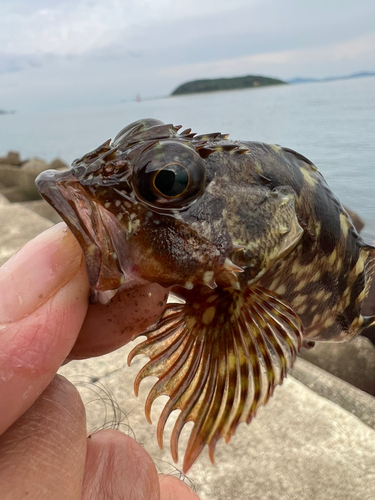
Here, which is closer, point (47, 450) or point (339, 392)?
point (47, 450)

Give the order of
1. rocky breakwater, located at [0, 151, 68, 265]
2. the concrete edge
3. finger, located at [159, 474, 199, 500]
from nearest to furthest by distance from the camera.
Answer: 1. finger, located at [159, 474, 199, 500]
2. the concrete edge
3. rocky breakwater, located at [0, 151, 68, 265]

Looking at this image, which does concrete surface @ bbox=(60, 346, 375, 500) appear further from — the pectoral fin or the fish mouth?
the fish mouth

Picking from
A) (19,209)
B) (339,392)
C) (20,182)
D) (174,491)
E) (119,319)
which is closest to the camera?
(119,319)

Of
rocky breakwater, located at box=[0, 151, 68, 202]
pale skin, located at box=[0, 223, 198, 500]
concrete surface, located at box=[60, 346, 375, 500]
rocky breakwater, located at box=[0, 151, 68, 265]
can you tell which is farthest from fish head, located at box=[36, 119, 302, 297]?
rocky breakwater, located at box=[0, 151, 68, 202]

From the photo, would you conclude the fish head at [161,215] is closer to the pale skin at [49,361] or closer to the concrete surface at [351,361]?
the pale skin at [49,361]

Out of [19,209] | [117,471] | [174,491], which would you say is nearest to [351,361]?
[174,491]

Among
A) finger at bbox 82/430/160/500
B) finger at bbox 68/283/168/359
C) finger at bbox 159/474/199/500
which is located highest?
finger at bbox 68/283/168/359

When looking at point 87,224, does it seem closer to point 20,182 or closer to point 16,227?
point 16,227

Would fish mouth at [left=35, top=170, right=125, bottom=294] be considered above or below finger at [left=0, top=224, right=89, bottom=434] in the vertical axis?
above
